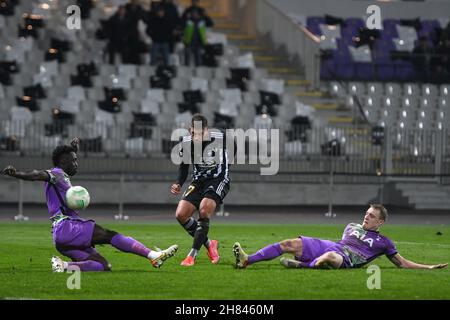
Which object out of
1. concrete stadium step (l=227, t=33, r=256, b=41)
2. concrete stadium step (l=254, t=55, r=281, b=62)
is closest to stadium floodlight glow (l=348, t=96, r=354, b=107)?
concrete stadium step (l=254, t=55, r=281, b=62)

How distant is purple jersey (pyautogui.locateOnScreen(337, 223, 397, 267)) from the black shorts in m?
2.50

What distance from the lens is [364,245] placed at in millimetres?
15023

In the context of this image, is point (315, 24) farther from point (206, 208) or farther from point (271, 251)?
point (271, 251)

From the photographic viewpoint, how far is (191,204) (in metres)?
17.0

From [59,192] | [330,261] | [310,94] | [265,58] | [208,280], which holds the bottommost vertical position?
[208,280]

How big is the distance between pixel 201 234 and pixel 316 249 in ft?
6.71

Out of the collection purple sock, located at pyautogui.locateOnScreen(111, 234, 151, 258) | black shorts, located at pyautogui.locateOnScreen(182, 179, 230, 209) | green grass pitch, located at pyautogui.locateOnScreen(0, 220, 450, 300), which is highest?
black shorts, located at pyautogui.locateOnScreen(182, 179, 230, 209)

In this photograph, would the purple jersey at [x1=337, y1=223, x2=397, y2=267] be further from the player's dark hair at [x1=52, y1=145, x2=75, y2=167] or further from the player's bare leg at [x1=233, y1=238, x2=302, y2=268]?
the player's dark hair at [x1=52, y1=145, x2=75, y2=167]

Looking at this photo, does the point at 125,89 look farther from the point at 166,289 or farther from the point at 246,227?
the point at 166,289

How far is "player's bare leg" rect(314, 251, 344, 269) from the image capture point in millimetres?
14953
